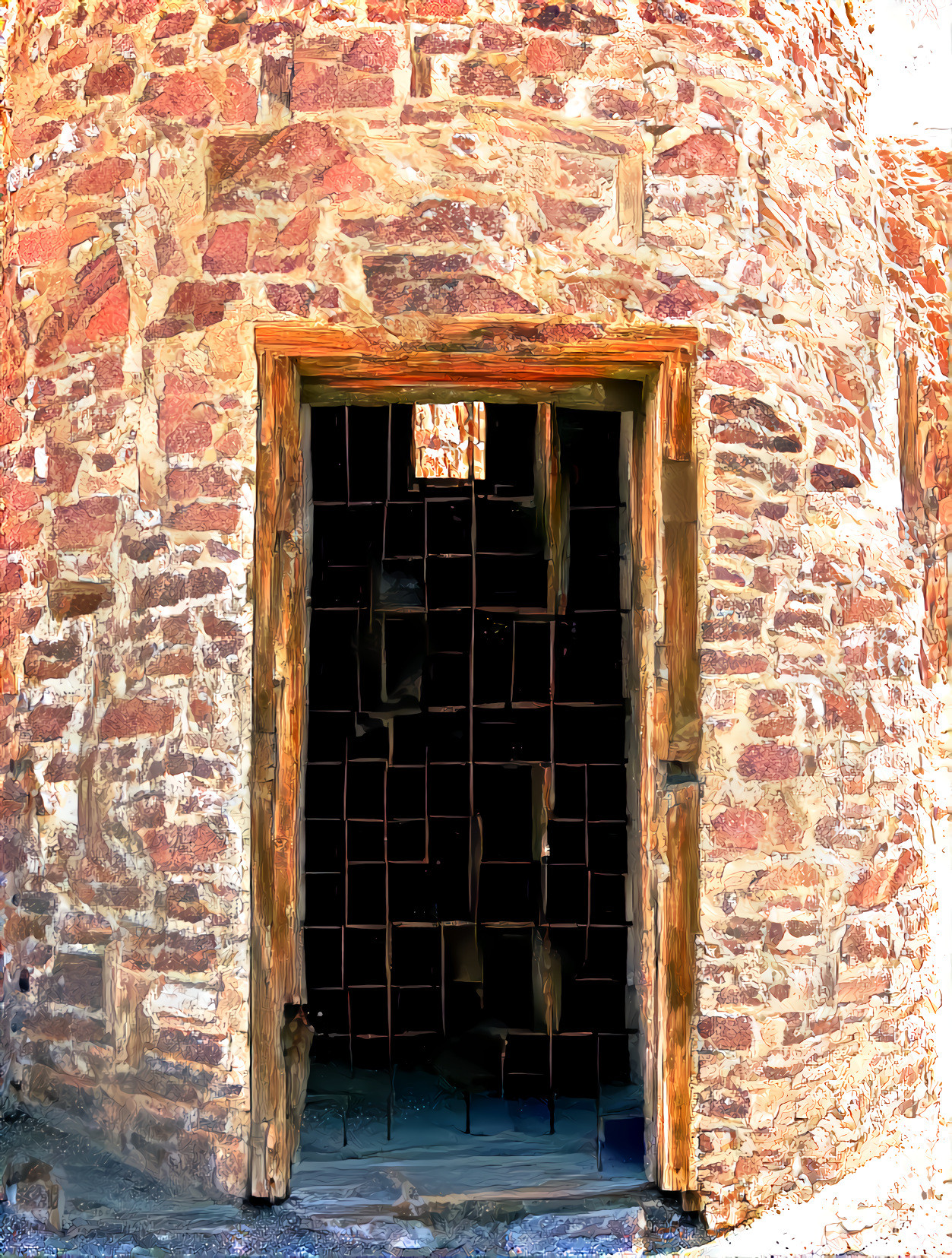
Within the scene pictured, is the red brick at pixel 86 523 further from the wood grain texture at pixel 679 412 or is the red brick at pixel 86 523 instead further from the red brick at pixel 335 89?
the wood grain texture at pixel 679 412

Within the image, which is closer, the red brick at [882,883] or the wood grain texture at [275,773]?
the wood grain texture at [275,773]

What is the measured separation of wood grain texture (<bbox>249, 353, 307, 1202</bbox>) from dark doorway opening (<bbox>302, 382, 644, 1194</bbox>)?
0.84 ft

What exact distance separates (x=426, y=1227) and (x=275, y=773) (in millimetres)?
1485

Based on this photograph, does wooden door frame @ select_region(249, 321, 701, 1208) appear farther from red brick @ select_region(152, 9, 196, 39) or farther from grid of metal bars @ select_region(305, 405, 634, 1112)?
red brick @ select_region(152, 9, 196, 39)

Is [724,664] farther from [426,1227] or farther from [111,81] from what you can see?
[111,81]

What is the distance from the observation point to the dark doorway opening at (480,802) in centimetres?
347

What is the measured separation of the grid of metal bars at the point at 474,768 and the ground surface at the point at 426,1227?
0.54 meters

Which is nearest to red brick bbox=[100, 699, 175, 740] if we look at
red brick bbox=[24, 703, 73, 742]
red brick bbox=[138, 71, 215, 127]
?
red brick bbox=[24, 703, 73, 742]

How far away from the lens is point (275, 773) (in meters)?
3.19

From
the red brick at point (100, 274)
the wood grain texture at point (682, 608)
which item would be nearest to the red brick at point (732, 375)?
the wood grain texture at point (682, 608)

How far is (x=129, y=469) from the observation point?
320 cm

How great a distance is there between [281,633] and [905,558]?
2.23 m

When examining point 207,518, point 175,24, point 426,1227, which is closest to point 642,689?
point 207,518

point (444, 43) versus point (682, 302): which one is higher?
point (444, 43)
